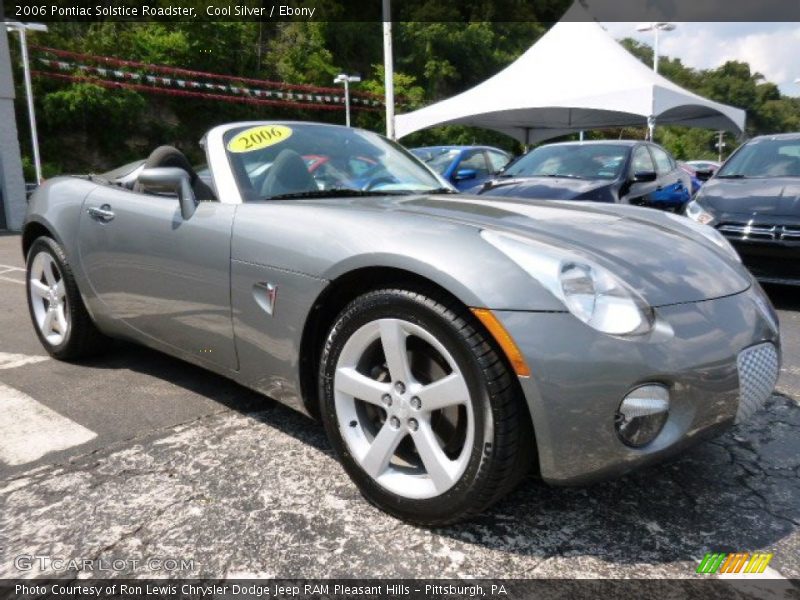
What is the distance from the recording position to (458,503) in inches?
68.6

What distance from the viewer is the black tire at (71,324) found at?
3162 mm

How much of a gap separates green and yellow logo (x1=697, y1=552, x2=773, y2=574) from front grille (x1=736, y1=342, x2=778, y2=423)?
359mm

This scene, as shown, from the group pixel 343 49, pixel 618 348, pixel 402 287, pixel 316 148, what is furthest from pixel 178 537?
pixel 343 49

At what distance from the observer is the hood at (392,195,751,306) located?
1816 millimetres

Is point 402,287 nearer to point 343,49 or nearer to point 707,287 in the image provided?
point 707,287

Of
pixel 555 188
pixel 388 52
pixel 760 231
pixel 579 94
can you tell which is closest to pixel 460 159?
pixel 579 94

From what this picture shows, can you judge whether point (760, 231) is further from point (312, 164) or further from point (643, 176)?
point (312, 164)

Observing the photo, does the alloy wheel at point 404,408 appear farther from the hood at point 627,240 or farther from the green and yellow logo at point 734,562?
the green and yellow logo at point 734,562

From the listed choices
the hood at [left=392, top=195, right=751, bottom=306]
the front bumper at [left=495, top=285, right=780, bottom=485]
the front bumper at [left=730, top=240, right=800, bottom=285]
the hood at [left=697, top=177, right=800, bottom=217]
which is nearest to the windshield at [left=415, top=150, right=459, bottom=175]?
the hood at [left=697, top=177, right=800, bottom=217]

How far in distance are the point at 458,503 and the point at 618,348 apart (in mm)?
589

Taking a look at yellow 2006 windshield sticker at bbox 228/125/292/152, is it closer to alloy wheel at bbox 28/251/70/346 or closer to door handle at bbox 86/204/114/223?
door handle at bbox 86/204/114/223

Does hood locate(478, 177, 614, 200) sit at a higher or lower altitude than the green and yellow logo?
higher

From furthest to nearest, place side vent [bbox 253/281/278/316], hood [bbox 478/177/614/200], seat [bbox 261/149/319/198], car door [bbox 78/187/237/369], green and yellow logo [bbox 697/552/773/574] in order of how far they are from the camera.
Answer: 1. hood [bbox 478/177/614/200]
2. seat [bbox 261/149/319/198]
3. car door [bbox 78/187/237/369]
4. side vent [bbox 253/281/278/316]
5. green and yellow logo [bbox 697/552/773/574]

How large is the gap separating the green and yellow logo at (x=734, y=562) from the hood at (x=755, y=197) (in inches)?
150
